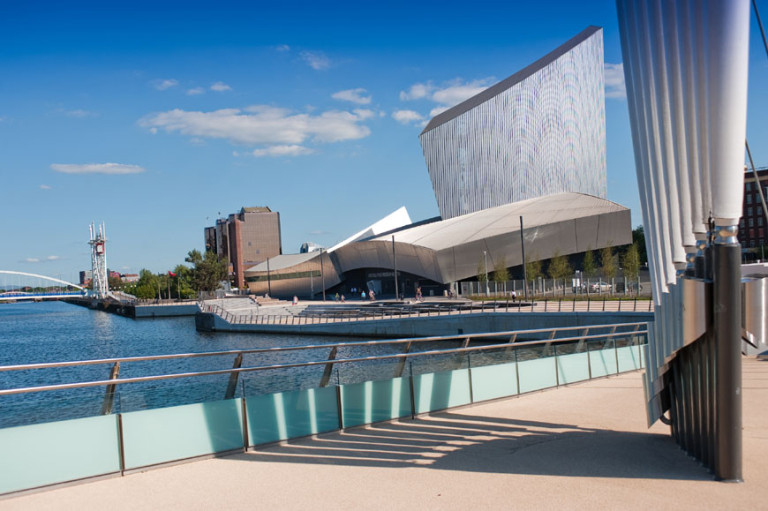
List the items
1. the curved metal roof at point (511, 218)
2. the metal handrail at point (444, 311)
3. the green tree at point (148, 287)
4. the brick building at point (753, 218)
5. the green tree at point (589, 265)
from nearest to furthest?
1. the metal handrail at point (444, 311)
2. the green tree at point (589, 265)
3. the curved metal roof at point (511, 218)
4. the brick building at point (753, 218)
5. the green tree at point (148, 287)

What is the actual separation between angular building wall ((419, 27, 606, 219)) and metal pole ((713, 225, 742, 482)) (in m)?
66.4

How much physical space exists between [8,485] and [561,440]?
5.05m

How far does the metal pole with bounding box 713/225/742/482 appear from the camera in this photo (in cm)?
515

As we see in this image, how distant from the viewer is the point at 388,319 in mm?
39219

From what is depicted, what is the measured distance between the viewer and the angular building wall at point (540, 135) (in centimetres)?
7100

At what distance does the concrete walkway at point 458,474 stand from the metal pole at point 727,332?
0.53 m

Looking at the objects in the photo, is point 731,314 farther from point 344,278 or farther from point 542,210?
point 344,278

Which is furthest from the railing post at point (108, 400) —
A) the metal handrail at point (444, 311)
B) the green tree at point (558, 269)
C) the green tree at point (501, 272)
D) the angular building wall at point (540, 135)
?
the angular building wall at point (540, 135)

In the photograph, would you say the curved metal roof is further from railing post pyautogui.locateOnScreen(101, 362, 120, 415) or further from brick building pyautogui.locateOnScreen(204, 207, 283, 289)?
brick building pyautogui.locateOnScreen(204, 207, 283, 289)

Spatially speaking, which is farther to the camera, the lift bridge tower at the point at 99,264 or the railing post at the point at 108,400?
the lift bridge tower at the point at 99,264

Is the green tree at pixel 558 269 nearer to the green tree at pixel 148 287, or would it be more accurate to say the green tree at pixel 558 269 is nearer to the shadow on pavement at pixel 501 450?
the shadow on pavement at pixel 501 450

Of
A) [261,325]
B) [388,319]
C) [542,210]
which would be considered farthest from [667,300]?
[542,210]

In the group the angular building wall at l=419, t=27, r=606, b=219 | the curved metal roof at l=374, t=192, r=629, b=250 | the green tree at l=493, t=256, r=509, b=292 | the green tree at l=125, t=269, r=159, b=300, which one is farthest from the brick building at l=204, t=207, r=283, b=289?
the green tree at l=493, t=256, r=509, b=292

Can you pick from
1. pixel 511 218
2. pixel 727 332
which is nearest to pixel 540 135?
pixel 511 218
